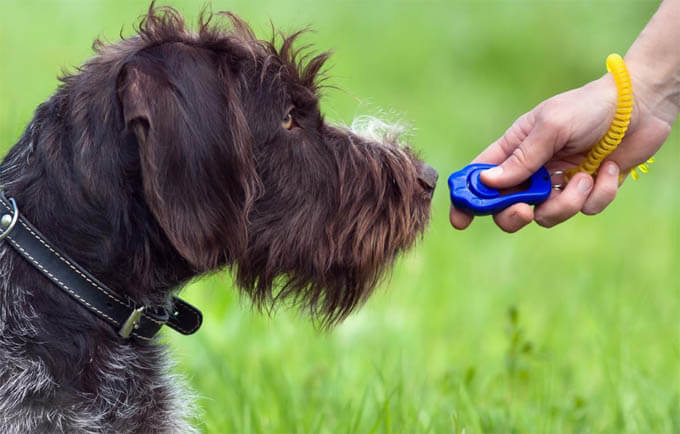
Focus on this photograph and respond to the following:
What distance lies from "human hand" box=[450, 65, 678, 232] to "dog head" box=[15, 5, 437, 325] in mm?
342

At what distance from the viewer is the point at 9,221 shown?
2971 millimetres

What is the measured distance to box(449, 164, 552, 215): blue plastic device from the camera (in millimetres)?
3436

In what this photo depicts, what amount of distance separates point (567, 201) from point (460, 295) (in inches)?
117

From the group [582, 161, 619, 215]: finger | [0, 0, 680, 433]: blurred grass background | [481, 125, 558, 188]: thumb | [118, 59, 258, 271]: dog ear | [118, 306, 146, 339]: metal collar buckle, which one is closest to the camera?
[118, 59, 258, 271]: dog ear

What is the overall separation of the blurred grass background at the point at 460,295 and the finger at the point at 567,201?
58cm

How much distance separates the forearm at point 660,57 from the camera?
11.2ft

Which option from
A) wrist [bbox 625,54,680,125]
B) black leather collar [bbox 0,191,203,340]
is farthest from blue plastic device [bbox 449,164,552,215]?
black leather collar [bbox 0,191,203,340]

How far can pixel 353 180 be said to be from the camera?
3510mm

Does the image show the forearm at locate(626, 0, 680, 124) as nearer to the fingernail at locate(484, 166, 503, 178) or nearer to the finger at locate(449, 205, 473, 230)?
the fingernail at locate(484, 166, 503, 178)

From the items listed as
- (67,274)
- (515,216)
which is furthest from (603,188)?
(67,274)

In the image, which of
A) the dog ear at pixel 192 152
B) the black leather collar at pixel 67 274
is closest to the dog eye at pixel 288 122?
the dog ear at pixel 192 152

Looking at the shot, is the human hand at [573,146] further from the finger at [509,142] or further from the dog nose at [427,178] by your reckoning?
the dog nose at [427,178]

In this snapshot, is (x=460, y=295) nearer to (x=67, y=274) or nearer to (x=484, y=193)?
(x=484, y=193)

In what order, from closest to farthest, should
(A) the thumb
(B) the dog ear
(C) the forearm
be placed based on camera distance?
(B) the dog ear, (A) the thumb, (C) the forearm
